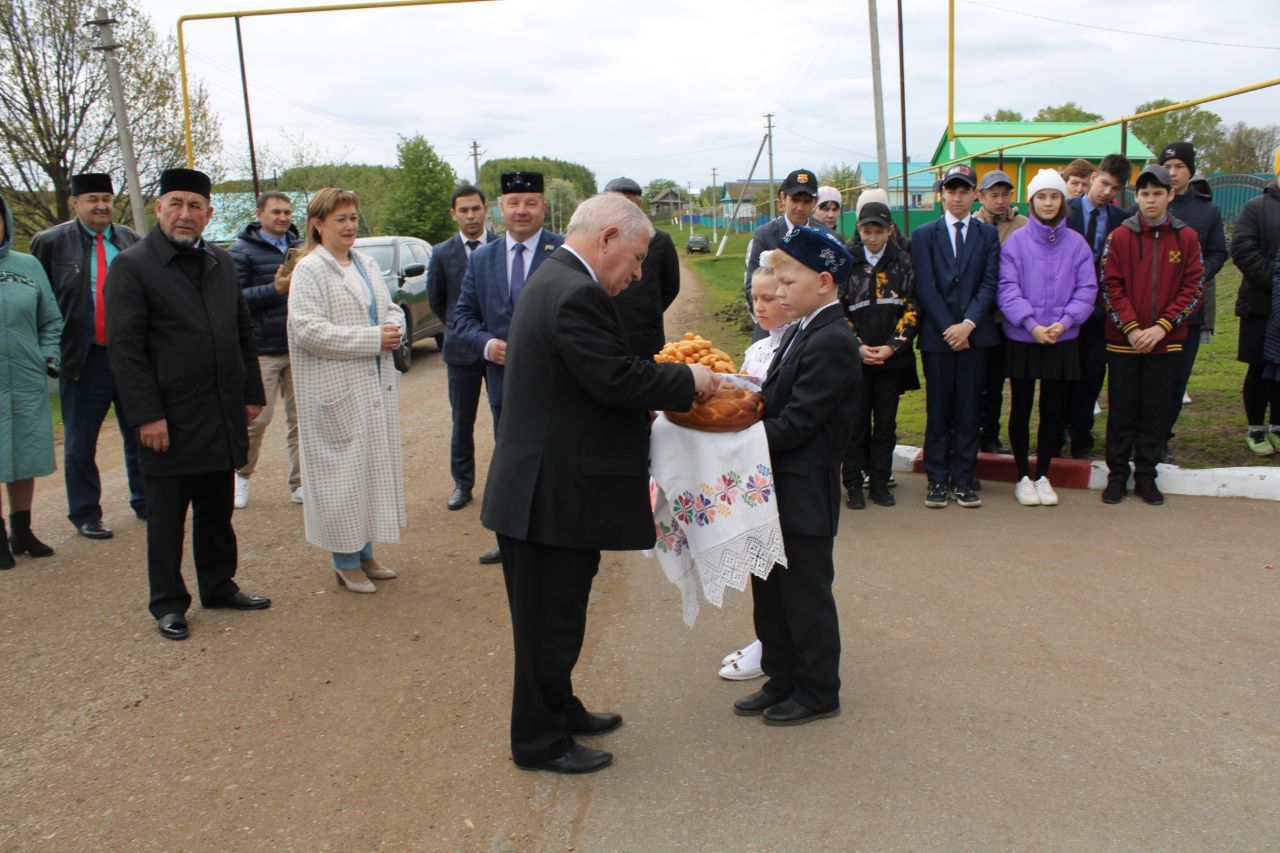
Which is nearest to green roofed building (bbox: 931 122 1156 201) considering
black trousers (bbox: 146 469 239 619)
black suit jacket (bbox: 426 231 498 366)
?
black suit jacket (bbox: 426 231 498 366)

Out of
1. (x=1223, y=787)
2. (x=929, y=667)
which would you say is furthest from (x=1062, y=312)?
(x=1223, y=787)

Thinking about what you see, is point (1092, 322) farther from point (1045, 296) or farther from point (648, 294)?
point (648, 294)

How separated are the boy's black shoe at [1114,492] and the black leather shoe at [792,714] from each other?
3.70 m

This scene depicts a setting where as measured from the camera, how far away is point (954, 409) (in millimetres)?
6664

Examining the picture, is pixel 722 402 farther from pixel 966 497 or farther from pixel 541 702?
pixel 966 497

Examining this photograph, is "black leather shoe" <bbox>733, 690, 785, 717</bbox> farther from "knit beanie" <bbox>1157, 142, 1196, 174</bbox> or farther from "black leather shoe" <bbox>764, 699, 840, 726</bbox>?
"knit beanie" <bbox>1157, 142, 1196, 174</bbox>

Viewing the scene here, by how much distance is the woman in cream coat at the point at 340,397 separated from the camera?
5.08 metres

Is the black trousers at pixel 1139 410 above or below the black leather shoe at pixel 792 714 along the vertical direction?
above

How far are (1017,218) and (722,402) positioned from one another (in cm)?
529

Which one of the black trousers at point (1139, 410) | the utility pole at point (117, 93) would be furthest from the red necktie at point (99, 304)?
the utility pole at point (117, 93)

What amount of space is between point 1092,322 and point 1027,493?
5.04 ft

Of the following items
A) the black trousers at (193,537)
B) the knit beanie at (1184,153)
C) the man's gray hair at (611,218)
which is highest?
the knit beanie at (1184,153)

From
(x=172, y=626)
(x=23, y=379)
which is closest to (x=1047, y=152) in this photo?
(x=23, y=379)

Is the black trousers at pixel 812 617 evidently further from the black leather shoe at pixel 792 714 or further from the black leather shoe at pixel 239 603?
the black leather shoe at pixel 239 603
